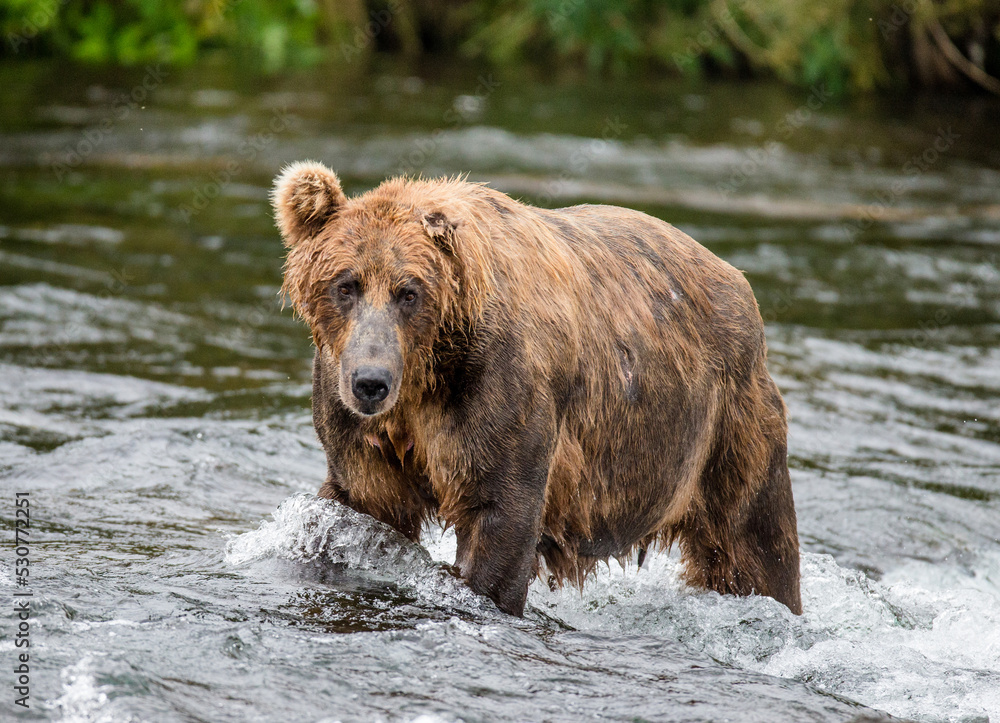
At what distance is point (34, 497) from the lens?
5938 millimetres

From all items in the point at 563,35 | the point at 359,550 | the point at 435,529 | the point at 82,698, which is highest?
the point at 563,35

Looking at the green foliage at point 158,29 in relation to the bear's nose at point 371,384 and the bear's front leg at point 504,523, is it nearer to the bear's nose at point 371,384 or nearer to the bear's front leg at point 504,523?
the bear's front leg at point 504,523

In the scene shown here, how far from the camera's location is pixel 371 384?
3.85m

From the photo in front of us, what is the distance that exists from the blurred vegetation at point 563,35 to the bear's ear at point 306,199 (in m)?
16.7

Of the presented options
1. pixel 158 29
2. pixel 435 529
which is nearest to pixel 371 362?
pixel 435 529

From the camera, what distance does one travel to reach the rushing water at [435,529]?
13.1 ft

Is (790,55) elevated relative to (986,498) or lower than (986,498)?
elevated

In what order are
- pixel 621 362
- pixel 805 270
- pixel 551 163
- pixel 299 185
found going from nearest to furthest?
pixel 299 185
pixel 621 362
pixel 805 270
pixel 551 163

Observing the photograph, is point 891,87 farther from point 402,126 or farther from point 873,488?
point 873,488

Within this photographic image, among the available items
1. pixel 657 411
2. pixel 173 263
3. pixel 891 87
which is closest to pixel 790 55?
pixel 891 87

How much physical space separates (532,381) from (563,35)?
2197cm

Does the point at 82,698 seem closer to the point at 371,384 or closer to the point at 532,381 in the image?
the point at 371,384

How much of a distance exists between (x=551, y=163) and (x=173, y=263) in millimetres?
6182

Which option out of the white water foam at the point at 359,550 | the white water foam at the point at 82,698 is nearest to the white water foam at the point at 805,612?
the white water foam at the point at 359,550
